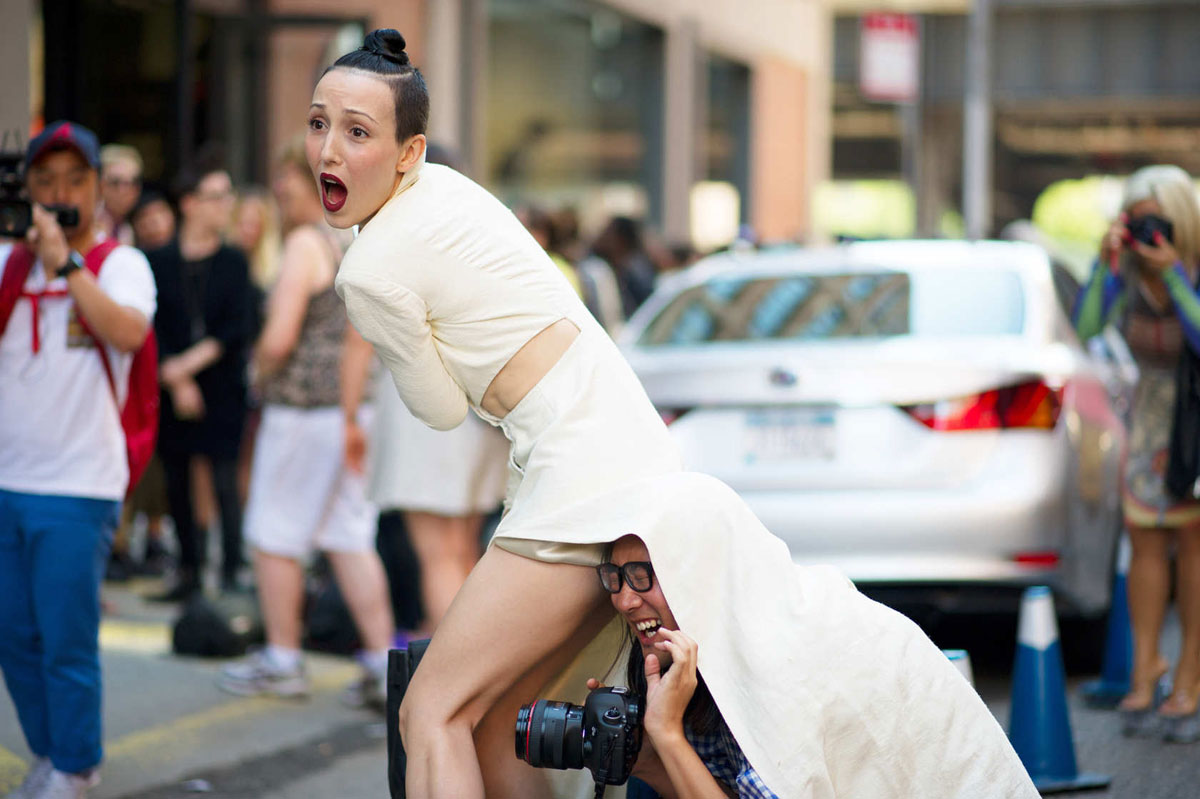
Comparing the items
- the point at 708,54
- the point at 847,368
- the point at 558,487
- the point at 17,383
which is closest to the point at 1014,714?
the point at 847,368

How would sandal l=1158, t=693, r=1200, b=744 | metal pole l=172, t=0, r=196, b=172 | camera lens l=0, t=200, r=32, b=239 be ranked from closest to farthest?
camera lens l=0, t=200, r=32, b=239, sandal l=1158, t=693, r=1200, b=744, metal pole l=172, t=0, r=196, b=172

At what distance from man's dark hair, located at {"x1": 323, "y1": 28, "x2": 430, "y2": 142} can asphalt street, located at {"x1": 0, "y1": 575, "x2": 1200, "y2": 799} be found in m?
2.55

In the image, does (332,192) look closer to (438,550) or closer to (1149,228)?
(438,550)

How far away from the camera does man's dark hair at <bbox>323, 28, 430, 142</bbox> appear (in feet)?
10.0

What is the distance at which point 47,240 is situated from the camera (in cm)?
440

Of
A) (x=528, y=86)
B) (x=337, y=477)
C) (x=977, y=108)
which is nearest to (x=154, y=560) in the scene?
(x=337, y=477)

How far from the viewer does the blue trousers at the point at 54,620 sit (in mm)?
4434

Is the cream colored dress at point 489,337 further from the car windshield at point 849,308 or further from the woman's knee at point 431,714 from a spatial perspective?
the car windshield at point 849,308

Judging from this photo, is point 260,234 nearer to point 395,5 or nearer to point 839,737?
point 395,5

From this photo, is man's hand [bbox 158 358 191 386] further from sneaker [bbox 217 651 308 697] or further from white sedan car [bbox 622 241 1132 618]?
white sedan car [bbox 622 241 1132 618]

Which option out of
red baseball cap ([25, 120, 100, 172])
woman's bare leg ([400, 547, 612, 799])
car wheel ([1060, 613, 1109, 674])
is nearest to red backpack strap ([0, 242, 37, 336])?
red baseball cap ([25, 120, 100, 172])

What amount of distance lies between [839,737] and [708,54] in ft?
74.3

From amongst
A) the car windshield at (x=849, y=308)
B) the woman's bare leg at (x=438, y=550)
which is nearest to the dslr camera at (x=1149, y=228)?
the car windshield at (x=849, y=308)

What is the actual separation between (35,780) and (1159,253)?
3.85m
